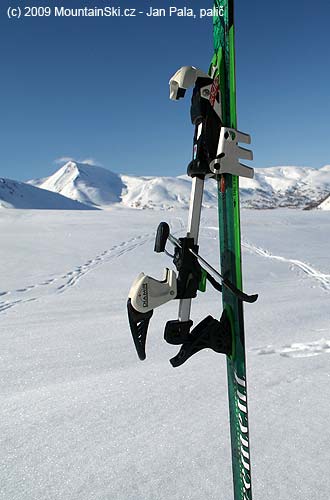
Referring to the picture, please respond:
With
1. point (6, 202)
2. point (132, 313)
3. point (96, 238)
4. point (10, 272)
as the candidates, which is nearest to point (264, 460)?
point (132, 313)

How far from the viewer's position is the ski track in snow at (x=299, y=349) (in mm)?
2852

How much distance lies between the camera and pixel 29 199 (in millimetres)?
179125

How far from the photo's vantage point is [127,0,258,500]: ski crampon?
52.9 inches

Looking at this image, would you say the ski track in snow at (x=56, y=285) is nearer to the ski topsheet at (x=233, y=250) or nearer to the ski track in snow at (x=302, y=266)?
the ski track in snow at (x=302, y=266)

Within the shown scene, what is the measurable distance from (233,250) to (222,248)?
76mm

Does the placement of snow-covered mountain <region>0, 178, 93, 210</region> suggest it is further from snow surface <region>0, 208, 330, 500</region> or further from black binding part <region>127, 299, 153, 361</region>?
black binding part <region>127, 299, 153, 361</region>

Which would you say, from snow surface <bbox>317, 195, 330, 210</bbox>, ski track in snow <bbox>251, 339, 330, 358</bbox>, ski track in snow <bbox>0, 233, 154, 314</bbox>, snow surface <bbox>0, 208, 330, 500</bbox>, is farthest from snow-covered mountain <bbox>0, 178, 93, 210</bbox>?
ski track in snow <bbox>251, 339, 330, 358</bbox>

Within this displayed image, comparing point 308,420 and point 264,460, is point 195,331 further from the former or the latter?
point 308,420

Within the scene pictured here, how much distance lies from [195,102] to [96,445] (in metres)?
1.69

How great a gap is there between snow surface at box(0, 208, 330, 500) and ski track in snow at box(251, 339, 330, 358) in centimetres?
2

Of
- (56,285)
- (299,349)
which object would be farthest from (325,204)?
(299,349)

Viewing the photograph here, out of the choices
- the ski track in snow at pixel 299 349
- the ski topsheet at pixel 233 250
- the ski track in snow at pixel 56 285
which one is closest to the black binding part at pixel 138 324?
the ski topsheet at pixel 233 250

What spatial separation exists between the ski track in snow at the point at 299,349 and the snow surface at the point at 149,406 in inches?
0.6

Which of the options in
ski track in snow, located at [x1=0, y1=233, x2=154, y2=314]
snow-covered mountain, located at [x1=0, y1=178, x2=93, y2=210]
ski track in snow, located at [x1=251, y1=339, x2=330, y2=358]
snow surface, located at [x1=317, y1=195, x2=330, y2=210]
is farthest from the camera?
snow-covered mountain, located at [x1=0, y1=178, x2=93, y2=210]
